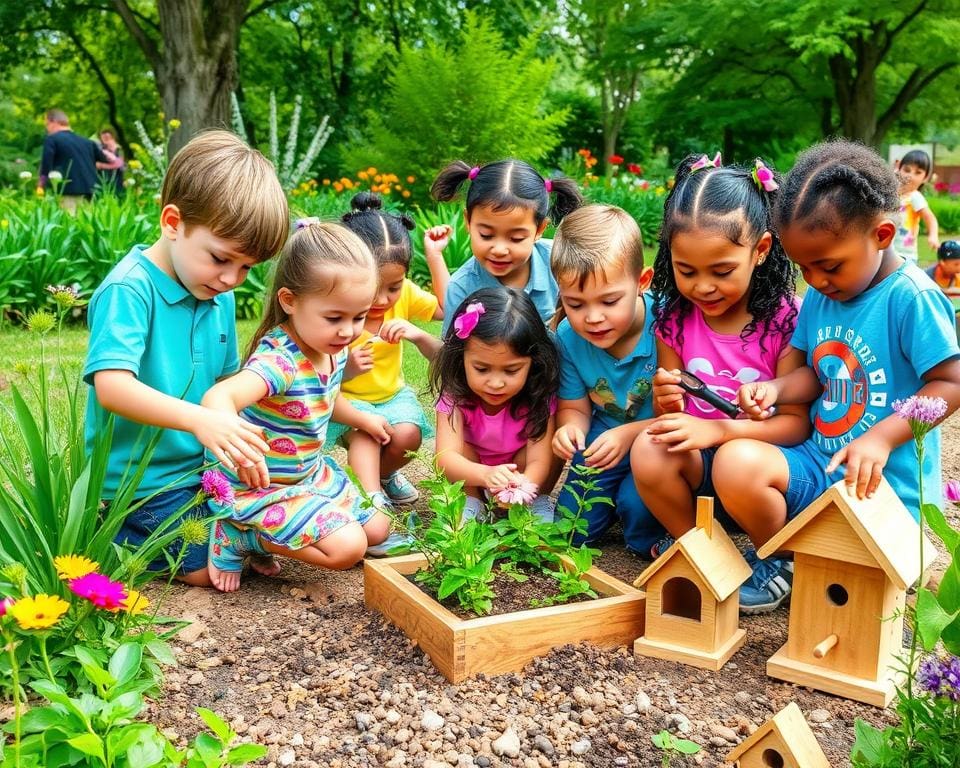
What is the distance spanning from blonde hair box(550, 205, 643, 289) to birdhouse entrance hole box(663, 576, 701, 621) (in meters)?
0.90

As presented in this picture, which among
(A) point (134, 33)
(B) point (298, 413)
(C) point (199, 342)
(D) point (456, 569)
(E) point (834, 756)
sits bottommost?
(E) point (834, 756)

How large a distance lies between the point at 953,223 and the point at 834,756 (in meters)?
19.9

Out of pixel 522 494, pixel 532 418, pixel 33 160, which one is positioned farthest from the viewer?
pixel 33 160

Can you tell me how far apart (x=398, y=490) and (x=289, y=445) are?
0.93 m

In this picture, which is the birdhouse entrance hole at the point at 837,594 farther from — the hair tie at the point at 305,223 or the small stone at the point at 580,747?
the hair tie at the point at 305,223

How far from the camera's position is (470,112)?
11719 millimetres

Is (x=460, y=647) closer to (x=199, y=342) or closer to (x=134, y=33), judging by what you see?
(x=199, y=342)

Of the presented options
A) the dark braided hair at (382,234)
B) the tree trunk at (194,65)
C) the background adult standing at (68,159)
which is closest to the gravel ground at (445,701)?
the dark braided hair at (382,234)

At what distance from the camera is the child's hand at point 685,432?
2420 millimetres

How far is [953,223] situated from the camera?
19.0 metres

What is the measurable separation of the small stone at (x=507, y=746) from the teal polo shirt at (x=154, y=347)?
120cm

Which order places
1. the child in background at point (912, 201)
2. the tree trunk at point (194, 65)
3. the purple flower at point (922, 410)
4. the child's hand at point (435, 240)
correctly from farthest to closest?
1. the tree trunk at point (194, 65)
2. the child in background at point (912, 201)
3. the child's hand at point (435, 240)
4. the purple flower at point (922, 410)

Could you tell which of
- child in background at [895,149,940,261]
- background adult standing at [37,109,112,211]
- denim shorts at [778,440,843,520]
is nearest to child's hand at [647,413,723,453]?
denim shorts at [778,440,843,520]

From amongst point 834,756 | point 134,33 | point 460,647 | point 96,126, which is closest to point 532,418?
point 460,647
